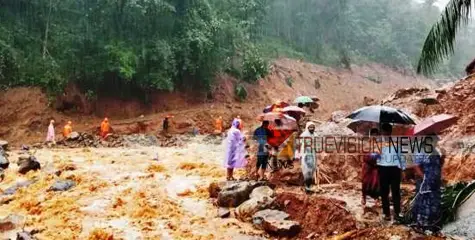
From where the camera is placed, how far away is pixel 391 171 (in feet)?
24.0

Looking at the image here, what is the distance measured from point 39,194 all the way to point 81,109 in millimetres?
12986

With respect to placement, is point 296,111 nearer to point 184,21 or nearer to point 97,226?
point 97,226

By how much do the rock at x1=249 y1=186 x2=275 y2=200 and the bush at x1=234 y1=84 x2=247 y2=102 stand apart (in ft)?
67.1

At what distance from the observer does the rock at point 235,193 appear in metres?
9.66

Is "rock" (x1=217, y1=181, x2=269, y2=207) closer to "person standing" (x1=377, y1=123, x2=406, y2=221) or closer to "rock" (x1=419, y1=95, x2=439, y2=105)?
"person standing" (x1=377, y1=123, x2=406, y2=221)

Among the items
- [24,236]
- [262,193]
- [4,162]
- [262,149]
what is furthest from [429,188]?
[4,162]

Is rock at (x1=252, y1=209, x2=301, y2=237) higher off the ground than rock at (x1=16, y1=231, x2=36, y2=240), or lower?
higher

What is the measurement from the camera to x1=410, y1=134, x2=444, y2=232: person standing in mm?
6617

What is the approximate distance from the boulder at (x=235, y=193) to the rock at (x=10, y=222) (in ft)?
12.9

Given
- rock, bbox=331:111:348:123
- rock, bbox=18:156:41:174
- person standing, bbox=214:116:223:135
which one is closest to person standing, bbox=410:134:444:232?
rock, bbox=331:111:348:123

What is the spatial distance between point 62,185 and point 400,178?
327 inches

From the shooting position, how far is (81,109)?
79.6 ft

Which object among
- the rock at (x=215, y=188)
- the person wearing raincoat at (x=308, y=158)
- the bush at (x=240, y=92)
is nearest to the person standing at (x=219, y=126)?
the bush at (x=240, y=92)

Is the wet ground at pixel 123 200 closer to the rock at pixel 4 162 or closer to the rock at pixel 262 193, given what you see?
the rock at pixel 4 162
